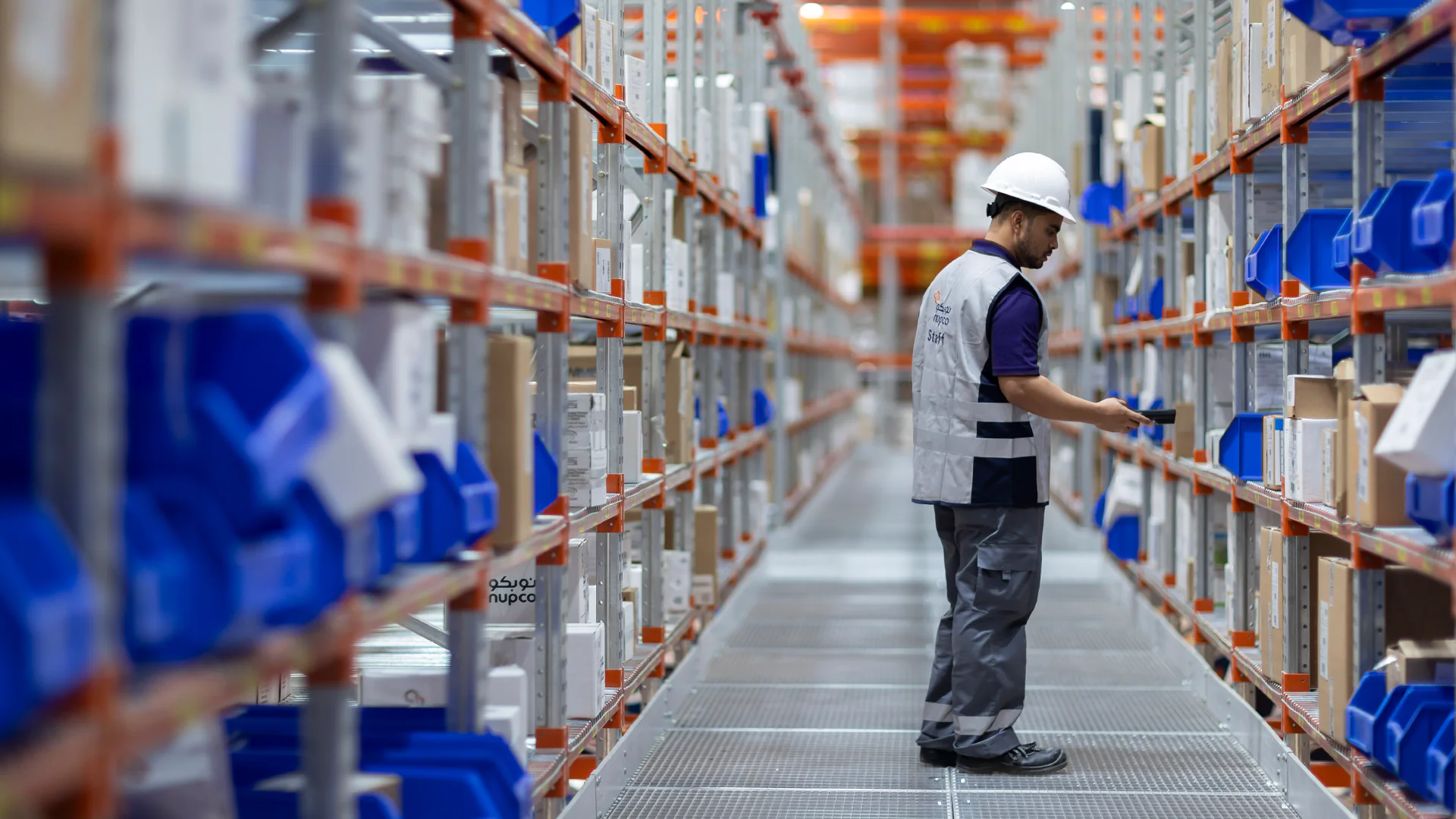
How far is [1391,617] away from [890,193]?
56.2 feet

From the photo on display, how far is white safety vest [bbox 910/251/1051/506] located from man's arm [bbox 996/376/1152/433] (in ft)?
0.33

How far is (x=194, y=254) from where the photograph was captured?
1.71 m

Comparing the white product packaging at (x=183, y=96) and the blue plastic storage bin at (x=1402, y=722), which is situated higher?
the white product packaging at (x=183, y=96)

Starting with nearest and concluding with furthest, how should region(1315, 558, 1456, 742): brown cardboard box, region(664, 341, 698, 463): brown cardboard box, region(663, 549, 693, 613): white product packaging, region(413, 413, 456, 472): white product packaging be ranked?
region(413, 413, 456, 472): white product packaging
region(1315, 558, 1456, 742): brown cardboard box
region(664, 341, 698, 463): brown cardboard box
region(663, 549, 693, 613): white product packaging

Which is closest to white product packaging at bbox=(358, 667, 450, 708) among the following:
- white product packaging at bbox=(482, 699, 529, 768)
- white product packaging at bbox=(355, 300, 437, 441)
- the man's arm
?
white product packaging at bbox=(482, 699, 529, 768)

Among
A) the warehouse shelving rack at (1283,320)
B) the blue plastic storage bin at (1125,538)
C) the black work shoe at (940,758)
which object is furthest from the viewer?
the blue plastic storage bin at (1125,538)

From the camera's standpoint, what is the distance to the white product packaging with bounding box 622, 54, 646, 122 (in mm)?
5152

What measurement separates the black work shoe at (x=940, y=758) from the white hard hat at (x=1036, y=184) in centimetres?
184

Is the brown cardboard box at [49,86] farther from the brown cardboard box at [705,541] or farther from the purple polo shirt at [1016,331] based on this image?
the brown cardboard box at [705,541]

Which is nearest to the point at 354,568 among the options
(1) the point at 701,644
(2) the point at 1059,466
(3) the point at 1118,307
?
(1) the point at 701,644

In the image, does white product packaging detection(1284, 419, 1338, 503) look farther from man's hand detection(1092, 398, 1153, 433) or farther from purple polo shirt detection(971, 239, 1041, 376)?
purple polo shirt detection(971, 239, 1041, 376)

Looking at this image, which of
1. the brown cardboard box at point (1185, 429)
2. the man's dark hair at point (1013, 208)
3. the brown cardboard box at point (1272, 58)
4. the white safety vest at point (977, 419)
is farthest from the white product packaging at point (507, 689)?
the brown cardboard box at point (1185, 429)

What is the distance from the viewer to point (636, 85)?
17.3ft

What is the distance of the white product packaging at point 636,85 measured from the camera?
16.9 feet
